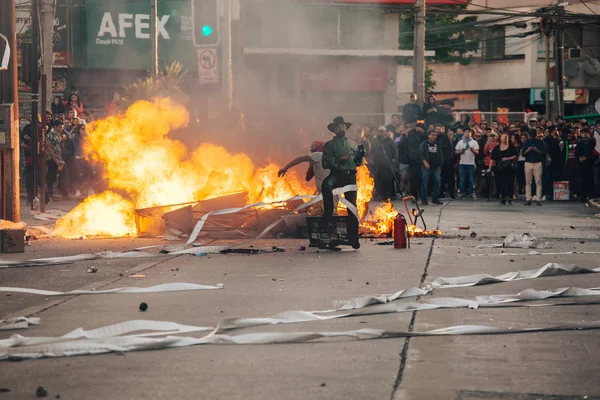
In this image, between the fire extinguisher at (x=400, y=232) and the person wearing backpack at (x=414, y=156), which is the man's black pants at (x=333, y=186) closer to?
the fire extinguisher at (x=400, y=232)

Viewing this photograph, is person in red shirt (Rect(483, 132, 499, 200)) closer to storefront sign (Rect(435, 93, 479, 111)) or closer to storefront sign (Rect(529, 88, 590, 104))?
storefront sign (Rect(529, 88, 590, 104))

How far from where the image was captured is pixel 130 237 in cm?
1563

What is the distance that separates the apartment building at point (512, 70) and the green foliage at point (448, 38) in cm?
54

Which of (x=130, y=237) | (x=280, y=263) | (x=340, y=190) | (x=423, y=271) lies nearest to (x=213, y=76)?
(x=130, y=237)

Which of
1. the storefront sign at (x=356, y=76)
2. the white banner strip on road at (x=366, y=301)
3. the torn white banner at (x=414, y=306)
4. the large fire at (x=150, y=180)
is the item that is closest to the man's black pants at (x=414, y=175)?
the large fire at (x=150, y=180)

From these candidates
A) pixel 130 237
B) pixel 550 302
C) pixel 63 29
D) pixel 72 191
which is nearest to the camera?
pixel 550 302

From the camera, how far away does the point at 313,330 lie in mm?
7512

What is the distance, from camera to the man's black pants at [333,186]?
14.1 metres

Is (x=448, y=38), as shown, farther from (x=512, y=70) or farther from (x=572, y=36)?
(x=572, y=36)

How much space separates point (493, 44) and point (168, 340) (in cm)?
4629

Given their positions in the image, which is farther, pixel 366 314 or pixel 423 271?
pixel 423 271

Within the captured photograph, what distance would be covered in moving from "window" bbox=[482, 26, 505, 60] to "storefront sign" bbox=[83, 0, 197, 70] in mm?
16251

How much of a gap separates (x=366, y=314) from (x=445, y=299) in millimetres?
849

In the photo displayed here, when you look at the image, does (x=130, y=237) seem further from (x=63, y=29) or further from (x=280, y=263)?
(x=63, y=29)
